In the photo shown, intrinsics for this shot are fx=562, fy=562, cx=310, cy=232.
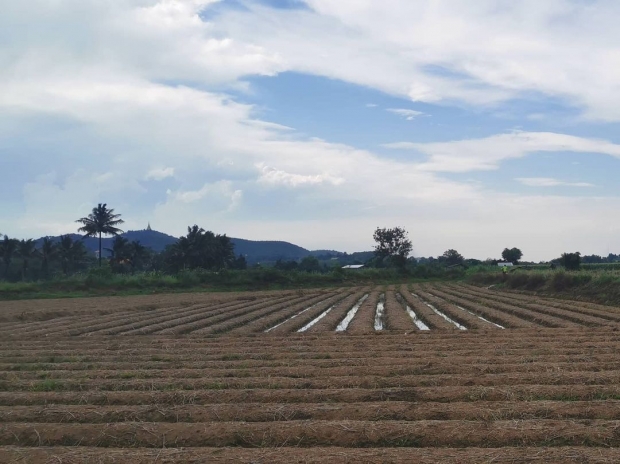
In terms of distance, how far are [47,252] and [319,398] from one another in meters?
57.1

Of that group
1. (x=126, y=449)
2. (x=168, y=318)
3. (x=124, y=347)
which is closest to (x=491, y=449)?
(x=126, y=449)

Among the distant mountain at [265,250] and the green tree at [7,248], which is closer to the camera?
the green tree at [7,248]

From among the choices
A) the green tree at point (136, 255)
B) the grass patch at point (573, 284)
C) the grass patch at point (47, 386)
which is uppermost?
the green tree at point (136, 255)

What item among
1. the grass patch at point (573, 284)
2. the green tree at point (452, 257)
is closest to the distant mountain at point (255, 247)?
the green tree at point (452, 257)

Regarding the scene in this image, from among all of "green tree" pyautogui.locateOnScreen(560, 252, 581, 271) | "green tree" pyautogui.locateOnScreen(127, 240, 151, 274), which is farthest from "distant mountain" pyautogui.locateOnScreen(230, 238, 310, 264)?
"green tree" pyautogui.locateOnScreen(560, 252, 581, 271)

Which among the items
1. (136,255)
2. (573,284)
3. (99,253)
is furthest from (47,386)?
(136,255)

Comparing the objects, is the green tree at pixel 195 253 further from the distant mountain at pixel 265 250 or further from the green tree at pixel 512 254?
the distant mountain at pixel 265 250

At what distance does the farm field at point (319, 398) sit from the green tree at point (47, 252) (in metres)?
46.5

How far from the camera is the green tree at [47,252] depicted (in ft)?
188

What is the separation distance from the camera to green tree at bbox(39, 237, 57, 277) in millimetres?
57300

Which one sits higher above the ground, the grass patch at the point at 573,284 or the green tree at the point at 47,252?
the green tree at the point at 47,252

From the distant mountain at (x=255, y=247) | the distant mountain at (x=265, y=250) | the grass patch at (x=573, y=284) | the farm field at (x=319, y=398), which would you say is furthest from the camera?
the distant mountain at (x=265, y=250)

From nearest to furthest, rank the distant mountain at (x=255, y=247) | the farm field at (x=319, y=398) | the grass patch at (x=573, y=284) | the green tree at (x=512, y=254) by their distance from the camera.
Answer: the farm field at (x=319, y=398), the grass patch at (x=573, y=284), the green tree at (x=512, y=254), the distant mountain at (x=255, y=247)

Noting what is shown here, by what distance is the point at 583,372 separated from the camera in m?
8.70
